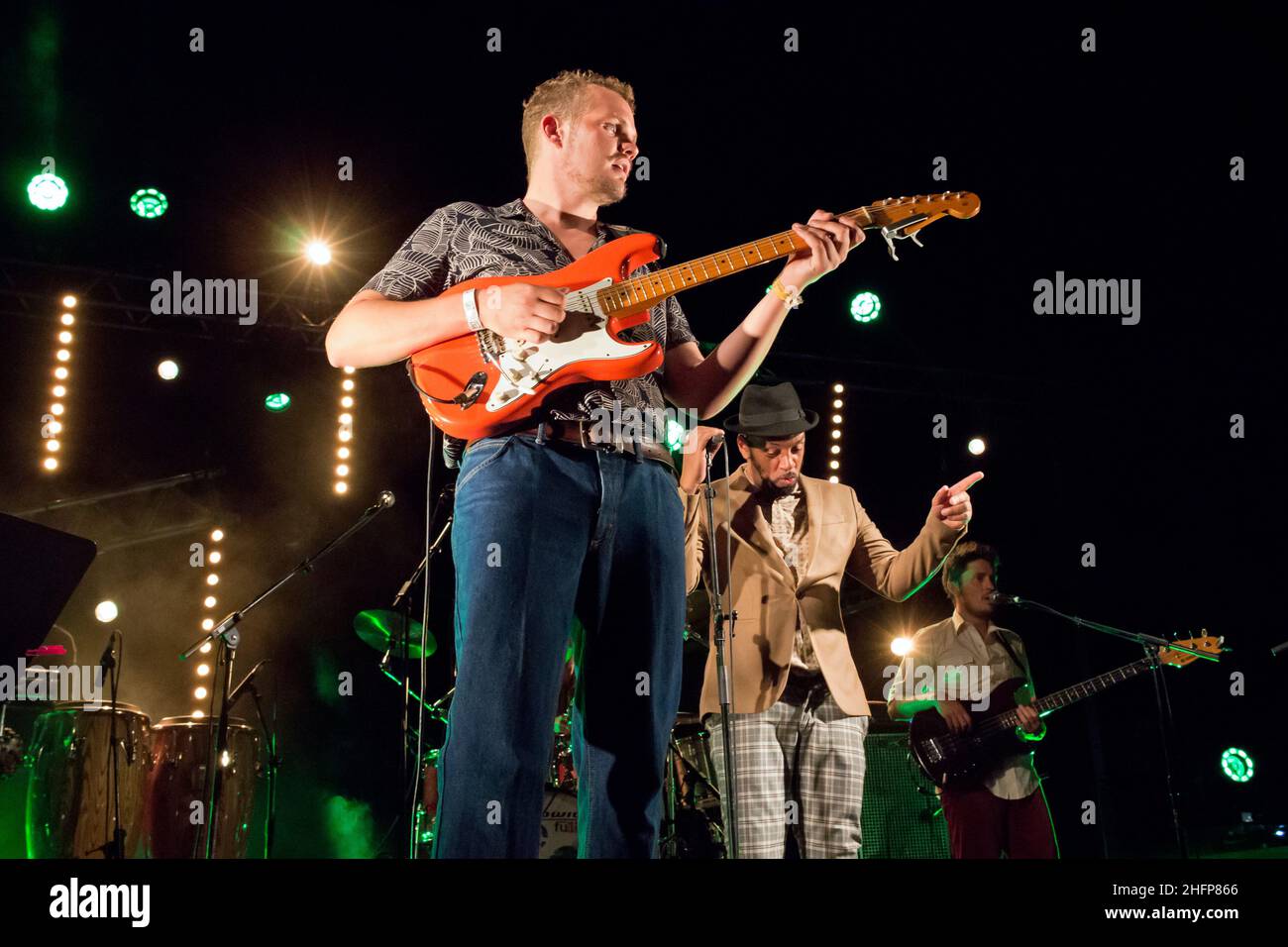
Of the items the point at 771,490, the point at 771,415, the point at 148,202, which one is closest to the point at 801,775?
the point at 771,490

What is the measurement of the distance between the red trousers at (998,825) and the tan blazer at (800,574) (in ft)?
4.89

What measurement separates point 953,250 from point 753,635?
458cm

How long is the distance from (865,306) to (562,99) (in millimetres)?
6527

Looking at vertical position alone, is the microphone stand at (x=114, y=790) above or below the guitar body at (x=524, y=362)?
below

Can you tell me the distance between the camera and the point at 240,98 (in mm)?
6836

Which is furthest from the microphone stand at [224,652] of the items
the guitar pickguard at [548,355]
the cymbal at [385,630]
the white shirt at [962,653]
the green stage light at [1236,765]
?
the green stage light at [1236,765]

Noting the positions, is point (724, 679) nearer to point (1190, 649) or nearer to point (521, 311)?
point (521, 311)

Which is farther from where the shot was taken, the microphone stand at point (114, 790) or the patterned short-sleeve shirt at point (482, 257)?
the microphone stand at point (114, 790)

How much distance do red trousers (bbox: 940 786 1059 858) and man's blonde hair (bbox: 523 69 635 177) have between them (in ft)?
13.7

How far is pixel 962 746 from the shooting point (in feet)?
17.5

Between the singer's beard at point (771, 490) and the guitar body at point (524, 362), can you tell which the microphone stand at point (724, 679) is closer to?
the singer's beard at point (771, 490)

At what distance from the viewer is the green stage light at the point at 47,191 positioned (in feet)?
23.7

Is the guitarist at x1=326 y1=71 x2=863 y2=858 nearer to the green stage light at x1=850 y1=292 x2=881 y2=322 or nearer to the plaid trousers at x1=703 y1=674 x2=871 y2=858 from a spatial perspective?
the plaid trousers at x1=703 y1=674 x2=871 y2=858
